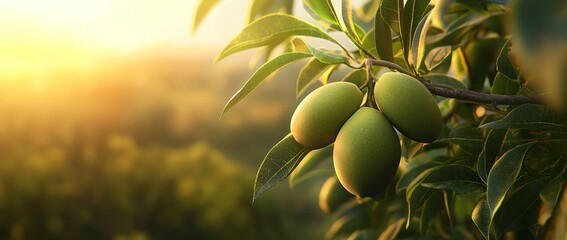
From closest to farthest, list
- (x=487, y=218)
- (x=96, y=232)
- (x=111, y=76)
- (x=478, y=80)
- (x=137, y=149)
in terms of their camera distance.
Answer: (x=487, y=218)
(x=478, y=80)
(x=96, y=232)
(x=137, y=149)
(x=111, y=76)

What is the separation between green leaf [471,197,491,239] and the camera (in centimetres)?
59

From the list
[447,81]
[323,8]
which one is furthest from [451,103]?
[323,8]

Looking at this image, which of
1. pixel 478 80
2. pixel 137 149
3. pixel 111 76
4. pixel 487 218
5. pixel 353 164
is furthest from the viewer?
pixel 111 76

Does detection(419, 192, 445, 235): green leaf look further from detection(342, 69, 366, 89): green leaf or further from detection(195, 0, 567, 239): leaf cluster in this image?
detection(342, 69, 366, 89): green leaf

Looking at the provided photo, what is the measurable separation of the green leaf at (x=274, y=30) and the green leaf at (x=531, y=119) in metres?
0.17

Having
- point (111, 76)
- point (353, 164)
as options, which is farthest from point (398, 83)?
point (111, 76)

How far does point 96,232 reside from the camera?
2588mm

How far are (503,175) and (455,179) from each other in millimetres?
106

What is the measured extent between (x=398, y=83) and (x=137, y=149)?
8.02ft

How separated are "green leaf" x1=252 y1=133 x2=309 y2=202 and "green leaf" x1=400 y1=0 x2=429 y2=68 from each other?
0.41 ft

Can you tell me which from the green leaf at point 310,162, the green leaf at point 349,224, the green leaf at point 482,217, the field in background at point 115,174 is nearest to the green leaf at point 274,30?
the green leaf at point 482,217

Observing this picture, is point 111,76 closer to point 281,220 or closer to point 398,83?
point 281,220

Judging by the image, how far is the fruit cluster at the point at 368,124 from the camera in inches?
18.7

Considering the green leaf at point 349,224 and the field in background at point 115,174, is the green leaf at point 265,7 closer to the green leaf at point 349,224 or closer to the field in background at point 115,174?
the green leaf at point 349,224
